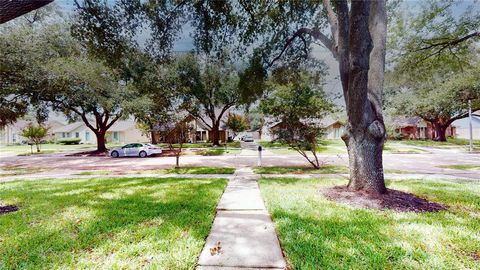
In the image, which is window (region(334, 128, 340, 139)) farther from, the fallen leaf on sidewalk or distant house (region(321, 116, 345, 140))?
the fallen leaf on sidewalk

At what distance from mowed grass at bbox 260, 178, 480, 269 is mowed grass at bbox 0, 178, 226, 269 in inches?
58.5

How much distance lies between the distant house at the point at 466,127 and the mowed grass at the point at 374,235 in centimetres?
5872

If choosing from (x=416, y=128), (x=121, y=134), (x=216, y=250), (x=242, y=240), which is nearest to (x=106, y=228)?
(x=216, y=250)

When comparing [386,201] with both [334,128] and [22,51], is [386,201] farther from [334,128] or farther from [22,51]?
[334,128]

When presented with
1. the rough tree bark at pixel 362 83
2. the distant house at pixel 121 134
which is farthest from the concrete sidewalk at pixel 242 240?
the distant house at pixel 121 134

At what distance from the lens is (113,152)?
68.9ft

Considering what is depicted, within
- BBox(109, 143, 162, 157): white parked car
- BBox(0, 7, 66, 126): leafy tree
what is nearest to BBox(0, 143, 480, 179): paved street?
BBox(109, 143, 162, 157): white parked car

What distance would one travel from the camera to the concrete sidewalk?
2.95 meters

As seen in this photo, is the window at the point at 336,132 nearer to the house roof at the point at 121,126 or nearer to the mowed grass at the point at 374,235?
the house roof at the point at 121,126

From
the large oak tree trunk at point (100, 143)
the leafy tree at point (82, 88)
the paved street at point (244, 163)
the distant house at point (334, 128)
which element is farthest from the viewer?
the distant house at point (334, 128)

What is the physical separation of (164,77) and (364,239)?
25357mm

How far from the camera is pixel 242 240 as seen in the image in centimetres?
359

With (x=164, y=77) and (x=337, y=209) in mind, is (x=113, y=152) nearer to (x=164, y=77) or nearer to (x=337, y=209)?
(x=164, y=77)

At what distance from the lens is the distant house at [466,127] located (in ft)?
154
